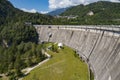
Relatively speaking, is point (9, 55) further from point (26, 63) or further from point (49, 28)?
point (49, 28)

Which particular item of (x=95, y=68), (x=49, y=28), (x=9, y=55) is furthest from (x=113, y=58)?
(x=49, y=28)

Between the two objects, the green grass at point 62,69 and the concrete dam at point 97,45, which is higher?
the concrete dam at point 97,45

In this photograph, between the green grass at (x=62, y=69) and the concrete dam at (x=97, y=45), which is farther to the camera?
the green grass at (x=62, y=69)

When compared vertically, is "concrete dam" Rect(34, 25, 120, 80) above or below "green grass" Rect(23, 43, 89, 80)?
above

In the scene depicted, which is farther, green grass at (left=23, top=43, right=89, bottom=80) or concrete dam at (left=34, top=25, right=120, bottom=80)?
green grass at (left=23, top=43, right=89, bottom=80)
